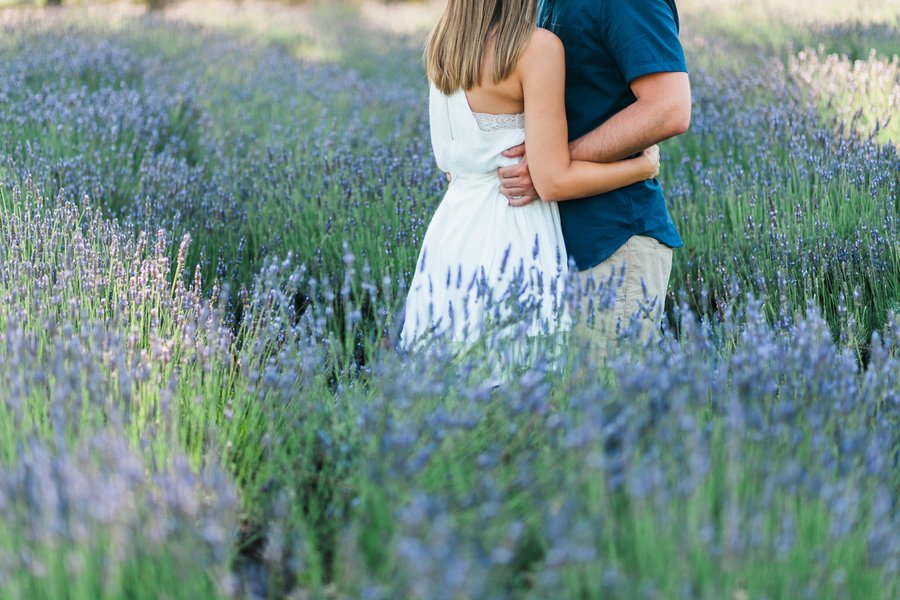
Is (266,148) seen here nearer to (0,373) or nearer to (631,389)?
(0,373)

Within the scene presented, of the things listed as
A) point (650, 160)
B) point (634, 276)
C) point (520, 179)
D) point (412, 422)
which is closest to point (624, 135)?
point (650, 160)

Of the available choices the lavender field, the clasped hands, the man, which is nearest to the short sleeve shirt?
the man

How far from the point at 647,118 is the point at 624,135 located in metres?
0.07

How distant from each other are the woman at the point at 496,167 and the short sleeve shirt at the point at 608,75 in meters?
0.07

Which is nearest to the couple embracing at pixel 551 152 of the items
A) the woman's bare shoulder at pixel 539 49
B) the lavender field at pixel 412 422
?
the woman's bare shoulder at pixel 539 49

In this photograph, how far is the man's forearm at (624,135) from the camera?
2494mm

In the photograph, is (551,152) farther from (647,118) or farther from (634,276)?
(634,276)

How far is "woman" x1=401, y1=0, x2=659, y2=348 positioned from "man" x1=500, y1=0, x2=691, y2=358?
0.06 metres

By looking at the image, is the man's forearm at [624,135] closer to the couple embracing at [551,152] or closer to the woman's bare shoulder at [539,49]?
the couple embracing at [551,152]

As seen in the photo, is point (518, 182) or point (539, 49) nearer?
point (539, 49)

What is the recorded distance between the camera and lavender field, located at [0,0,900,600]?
153cm

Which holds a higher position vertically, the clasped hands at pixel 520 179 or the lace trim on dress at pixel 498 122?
the lace trim on dress at pixel 498 122

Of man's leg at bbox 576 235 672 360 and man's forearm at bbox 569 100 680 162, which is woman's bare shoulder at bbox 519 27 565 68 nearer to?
man's forearm at bbox 569 100 680 162

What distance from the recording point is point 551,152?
2.50m
